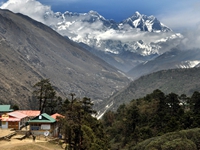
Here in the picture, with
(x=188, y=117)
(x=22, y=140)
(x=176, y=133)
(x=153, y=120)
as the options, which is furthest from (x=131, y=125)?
(x=22, y=140)

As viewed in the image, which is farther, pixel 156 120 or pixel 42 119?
pixel 156 120

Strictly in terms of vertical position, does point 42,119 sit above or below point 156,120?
above

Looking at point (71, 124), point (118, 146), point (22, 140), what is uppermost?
point (71, 124)

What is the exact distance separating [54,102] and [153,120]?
113 feet

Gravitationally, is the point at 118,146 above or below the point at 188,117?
below

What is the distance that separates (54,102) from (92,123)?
25.8m

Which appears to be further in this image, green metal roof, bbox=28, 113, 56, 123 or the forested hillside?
the forested hillside

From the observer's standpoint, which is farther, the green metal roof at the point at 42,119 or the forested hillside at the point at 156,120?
the forested hillside at the point at 156,120

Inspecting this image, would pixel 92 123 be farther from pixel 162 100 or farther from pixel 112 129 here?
pixel 112 129

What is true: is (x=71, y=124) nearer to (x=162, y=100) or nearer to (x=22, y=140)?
(x=22, y=140)

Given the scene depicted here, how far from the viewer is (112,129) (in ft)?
415

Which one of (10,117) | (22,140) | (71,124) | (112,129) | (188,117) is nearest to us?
(71,124)

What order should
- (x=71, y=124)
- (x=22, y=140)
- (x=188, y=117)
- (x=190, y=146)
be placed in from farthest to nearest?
(x=188, y=117)
(x=190, y=146)
(x=22, y=140)
(x=71, y=124)

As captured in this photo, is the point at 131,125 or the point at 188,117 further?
the point at 131,125
